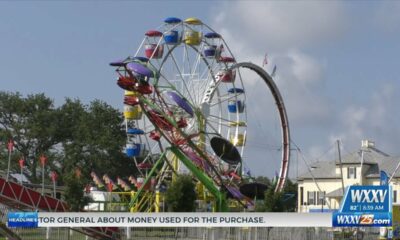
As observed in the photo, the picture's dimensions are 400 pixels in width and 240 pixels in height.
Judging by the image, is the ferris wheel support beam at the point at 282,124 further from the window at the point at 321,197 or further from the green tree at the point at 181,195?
the window at the point at 321,197

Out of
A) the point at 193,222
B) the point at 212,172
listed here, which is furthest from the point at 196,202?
the point at 193,222

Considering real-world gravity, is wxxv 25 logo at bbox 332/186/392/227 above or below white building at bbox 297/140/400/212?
below

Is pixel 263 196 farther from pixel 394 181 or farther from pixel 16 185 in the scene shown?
pixel 16 185

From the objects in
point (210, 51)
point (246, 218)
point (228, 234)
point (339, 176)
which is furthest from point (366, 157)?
point (246, 218)

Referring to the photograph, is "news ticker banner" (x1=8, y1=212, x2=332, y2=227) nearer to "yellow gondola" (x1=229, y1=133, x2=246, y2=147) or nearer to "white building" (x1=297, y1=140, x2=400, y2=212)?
"yellow gondola" (x1=229, y1=133, x2=246, y2=147)

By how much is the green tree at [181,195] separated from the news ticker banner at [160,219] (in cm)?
3056

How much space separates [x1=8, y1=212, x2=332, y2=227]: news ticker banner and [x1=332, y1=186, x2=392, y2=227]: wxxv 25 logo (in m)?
2.34

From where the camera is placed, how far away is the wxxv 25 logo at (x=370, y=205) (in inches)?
1395

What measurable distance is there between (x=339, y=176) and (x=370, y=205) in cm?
7224

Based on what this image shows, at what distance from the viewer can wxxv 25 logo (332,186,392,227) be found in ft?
116

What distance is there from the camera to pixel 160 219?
3838 cm

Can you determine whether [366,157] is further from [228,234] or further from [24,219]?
[24,219]

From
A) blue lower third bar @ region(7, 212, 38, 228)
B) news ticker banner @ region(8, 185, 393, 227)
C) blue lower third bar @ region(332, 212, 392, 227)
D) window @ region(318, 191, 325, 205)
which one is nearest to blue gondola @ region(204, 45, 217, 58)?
news ticker banner @ region(8, 185, 393, 227)

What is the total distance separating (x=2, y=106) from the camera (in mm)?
129500
